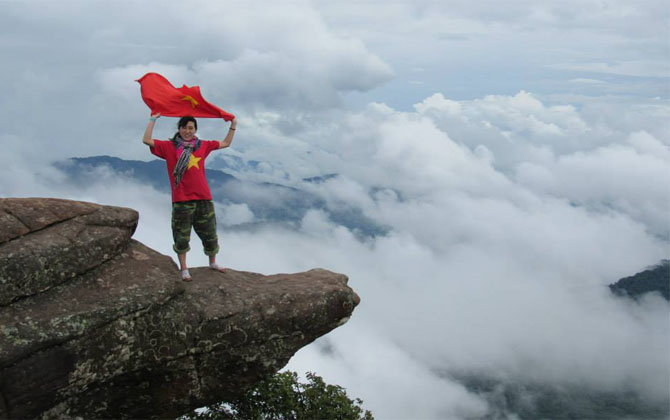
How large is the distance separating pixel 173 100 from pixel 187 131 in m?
1.20

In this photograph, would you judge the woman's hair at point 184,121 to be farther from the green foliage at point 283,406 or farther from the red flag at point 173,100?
the green foliage at point 283,406

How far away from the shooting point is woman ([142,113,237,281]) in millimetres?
15922

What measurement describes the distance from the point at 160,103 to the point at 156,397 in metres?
8.59

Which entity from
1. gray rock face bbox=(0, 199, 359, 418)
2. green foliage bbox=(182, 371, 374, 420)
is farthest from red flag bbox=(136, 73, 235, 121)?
green foliage bbox=(182, 371, 374, 420)

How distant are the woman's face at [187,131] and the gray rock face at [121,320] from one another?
286 centimetres

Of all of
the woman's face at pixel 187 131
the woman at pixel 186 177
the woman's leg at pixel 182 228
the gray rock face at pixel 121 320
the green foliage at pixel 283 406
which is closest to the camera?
the gray rock face at pixel 121 320

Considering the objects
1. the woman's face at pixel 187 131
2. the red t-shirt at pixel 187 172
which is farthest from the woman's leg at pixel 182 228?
the woman's face at pixel 187 131

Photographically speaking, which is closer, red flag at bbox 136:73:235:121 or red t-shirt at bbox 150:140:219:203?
red t-shirt at bbox 150:140:219:203

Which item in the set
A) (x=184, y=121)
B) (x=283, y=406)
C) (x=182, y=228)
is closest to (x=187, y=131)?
(x=184, y=121)

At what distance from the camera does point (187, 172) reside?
1599cm

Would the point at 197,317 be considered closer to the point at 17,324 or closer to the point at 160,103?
the point at 17,324

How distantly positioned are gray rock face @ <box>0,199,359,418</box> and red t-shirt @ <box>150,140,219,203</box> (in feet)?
5.65

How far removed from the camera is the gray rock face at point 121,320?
13391 millimetres

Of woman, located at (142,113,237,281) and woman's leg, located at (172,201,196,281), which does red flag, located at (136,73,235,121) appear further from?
woman's leg, located at (172,201,196,281)
